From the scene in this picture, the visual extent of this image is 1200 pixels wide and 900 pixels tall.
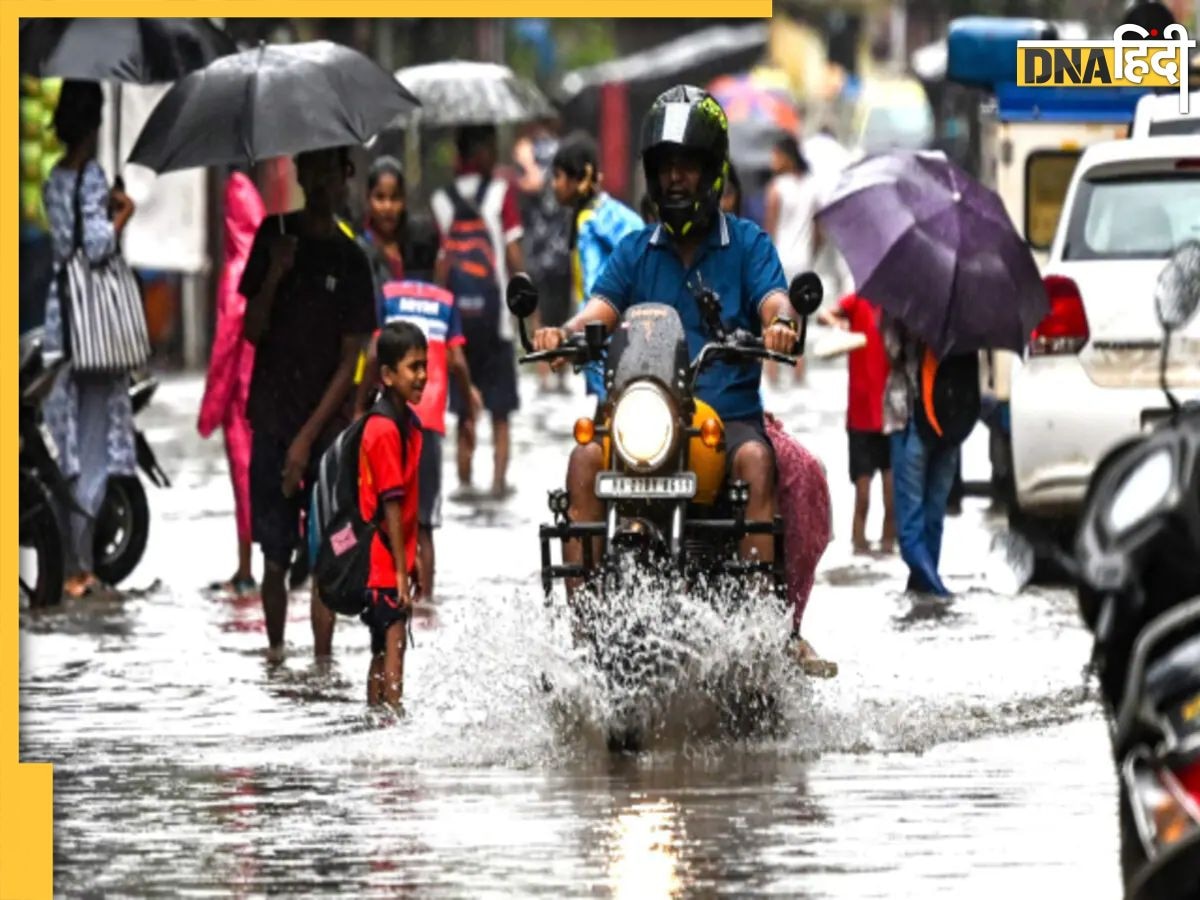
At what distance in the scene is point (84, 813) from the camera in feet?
31.9

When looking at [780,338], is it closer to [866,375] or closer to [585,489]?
[585,489]

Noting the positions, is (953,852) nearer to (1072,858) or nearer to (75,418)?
(1072,858)

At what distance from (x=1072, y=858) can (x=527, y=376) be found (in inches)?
955

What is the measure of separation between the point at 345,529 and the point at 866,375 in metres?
5.83

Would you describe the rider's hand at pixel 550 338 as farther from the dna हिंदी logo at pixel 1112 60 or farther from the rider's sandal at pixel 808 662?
the dna हिंदी logo at pixel 1112 60

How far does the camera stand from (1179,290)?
673 cm

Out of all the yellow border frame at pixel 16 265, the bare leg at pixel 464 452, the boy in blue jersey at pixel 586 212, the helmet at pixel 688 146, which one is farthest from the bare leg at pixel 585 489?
the bare leg at pixel 464 452

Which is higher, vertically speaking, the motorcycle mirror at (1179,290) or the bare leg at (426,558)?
the motorcycle mirror at (1179,290)

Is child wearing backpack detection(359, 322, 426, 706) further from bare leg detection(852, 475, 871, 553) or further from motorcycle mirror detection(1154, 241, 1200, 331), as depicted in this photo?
bare leg detection(852, 475, 871, 553)

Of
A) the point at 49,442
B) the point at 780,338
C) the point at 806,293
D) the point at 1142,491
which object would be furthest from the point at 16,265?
the point at 1142,491

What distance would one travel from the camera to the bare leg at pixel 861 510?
1756 centimetres

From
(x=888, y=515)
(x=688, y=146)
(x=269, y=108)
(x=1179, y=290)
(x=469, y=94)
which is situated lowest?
(x=888, y=515)

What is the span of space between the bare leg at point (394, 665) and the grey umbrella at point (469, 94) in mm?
9917

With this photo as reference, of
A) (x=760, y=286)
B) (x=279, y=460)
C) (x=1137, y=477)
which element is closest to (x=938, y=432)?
(x=279, y=460)
